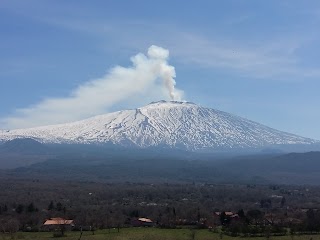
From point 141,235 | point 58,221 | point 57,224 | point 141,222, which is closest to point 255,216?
point 141,222

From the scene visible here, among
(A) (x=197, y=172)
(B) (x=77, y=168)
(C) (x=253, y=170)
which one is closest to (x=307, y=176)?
(C) (x=253, y=170)

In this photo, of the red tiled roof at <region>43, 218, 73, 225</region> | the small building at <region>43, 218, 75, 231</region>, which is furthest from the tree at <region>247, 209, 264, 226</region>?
the red tiled roof at <region>43, 218, 73, 225</region>

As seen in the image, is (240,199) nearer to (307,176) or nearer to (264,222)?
(264,222)

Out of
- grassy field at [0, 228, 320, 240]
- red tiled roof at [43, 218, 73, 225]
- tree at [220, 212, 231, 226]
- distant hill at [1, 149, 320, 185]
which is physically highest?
distant hill at [1, 149, 320, 185]

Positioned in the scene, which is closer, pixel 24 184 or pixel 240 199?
pixel 240 199

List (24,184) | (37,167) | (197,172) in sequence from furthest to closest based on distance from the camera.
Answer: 1. (37,167)
2. (197,172)
3. (24,184)

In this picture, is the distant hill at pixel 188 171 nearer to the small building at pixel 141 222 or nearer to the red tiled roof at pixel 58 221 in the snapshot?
the small building at pixel 141 222

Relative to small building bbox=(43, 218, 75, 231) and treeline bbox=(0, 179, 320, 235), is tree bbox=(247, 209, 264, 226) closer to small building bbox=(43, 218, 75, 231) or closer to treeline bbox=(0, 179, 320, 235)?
treeline bbox=(0, 179, 320, 235)
